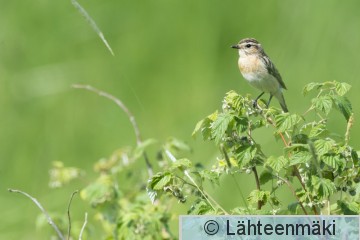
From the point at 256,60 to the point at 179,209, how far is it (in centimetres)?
110

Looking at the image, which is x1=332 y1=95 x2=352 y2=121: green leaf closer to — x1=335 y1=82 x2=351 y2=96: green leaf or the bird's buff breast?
x1=335 y1=82 x2=351 y2=96: green leaf

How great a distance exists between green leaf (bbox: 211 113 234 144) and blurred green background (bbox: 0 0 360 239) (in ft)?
10.3

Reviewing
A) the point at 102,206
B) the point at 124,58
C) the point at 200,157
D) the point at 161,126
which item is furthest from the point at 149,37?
the point at 102,206

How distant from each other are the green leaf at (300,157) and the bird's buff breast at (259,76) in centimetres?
200

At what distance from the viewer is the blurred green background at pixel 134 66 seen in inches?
270

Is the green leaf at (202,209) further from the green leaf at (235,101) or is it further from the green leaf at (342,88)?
the green leaf at (342,88)

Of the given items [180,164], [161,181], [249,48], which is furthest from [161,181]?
[249,48]

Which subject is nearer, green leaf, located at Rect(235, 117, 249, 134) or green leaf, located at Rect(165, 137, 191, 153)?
green leaf, located at Rect(235, 117, 249, 134)

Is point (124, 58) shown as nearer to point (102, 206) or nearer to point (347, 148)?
point (102, 206)

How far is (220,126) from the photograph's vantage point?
3.29 m

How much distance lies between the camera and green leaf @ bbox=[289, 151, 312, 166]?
322 cm

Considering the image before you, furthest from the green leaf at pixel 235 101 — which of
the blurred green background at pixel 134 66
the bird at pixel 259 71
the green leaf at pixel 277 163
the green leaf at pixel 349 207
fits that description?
the blurred green background at pixel 134 66

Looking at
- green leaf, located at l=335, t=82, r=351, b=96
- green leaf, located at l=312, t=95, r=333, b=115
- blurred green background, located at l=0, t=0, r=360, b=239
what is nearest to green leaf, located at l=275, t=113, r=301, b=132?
green leaf, located at l=312, t=95, r=333, b=115

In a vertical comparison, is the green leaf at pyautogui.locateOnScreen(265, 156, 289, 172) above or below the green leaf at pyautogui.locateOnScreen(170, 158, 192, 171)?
below
